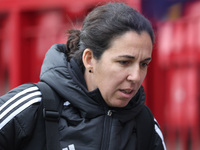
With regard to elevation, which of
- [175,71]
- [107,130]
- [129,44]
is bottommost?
[107,130]

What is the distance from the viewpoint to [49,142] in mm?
1608

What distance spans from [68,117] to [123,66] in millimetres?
347

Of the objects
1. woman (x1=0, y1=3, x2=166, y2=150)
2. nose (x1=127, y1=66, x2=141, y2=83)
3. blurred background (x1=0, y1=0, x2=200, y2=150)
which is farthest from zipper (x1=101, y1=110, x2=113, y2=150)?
blurred background (x1=0, y1=0, x2=200, y2=150)

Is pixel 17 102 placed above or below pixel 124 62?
below

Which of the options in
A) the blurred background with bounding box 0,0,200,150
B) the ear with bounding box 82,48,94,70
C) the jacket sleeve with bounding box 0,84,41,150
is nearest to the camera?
the jacket sleeve with bounding box 0,84,41,150

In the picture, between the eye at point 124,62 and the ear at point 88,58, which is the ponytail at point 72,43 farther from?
the eye at point 124,62

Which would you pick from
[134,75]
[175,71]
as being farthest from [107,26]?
[175,71]

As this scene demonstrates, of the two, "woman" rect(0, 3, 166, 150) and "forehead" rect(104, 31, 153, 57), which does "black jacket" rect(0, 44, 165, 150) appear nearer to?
"woman" rect(0, 3, 166, 150)

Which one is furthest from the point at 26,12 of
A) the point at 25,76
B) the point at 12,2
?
the point at 25,76

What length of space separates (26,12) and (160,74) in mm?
1765

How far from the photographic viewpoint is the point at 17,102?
163 centimetres

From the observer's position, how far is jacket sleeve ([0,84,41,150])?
157 cm

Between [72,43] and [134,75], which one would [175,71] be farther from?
[134,75]

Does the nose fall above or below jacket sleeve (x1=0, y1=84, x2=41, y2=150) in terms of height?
above
